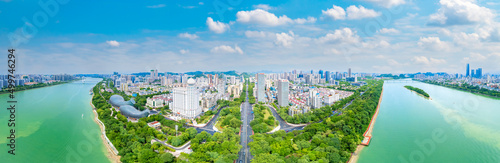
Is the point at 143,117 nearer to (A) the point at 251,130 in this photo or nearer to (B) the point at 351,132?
(A) the point at 251,130

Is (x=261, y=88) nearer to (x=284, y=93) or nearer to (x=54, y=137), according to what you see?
(x=284, y=93)

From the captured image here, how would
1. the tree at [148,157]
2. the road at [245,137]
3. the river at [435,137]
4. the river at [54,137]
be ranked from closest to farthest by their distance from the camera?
the tree at [148,157]
the road at [245,137]
the river at [54,137]
the river at [435,137]

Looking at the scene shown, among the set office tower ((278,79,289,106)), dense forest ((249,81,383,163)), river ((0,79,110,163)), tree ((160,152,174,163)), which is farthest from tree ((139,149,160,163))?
office tower ((278,79,289,106))

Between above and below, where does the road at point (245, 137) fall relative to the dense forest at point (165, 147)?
below

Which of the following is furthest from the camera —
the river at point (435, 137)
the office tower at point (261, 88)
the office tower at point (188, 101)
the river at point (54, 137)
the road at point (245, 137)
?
the office tower at point (261, 88)

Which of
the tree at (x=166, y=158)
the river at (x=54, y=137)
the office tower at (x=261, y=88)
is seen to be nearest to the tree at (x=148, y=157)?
the tree at (x=166, y=158)

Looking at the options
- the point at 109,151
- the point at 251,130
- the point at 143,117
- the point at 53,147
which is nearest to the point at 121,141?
the point at 109,151

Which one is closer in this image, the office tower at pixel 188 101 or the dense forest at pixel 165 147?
the dense forest at pixel 165 147

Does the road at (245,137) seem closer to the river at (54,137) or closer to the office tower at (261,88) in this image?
the office tower at (261,88)
